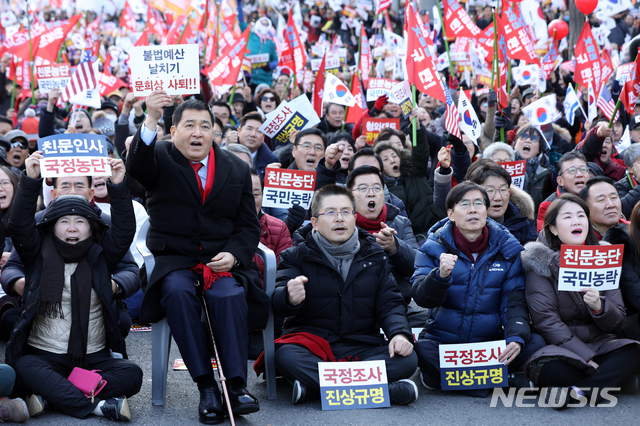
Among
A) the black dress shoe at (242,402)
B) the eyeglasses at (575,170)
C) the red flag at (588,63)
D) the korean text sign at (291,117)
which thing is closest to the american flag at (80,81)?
the korean text sign at (291,117)

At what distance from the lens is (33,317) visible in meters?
3.92

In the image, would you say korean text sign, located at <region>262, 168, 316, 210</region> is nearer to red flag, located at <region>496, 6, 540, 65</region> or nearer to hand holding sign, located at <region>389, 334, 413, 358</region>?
hand holding sign, located at <region>389, 334, 413, 358</region>

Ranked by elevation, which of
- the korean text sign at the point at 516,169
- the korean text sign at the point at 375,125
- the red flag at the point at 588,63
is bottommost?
the korean text sign at the point at 516,169

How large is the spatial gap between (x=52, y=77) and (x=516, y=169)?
6.12 metres

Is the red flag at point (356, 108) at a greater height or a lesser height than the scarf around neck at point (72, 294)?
greater

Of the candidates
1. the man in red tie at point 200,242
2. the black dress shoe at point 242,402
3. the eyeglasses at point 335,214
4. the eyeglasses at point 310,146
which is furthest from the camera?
the eyeglasses at point 310,146

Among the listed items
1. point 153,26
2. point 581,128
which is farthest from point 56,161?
point 153,26

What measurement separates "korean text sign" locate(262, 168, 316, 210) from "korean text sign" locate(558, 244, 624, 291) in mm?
2273

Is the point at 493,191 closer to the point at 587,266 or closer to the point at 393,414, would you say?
the point at 587,266

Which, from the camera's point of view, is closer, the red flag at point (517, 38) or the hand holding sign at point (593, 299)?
the hand holding sign at point (593, 299)

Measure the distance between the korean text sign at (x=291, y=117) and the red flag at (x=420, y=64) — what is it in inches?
49.4

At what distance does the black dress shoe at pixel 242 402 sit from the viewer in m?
3.69

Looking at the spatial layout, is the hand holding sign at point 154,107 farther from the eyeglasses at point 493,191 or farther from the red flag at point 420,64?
the red flag at point 420,64

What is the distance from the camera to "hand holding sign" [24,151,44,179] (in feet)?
13.2
